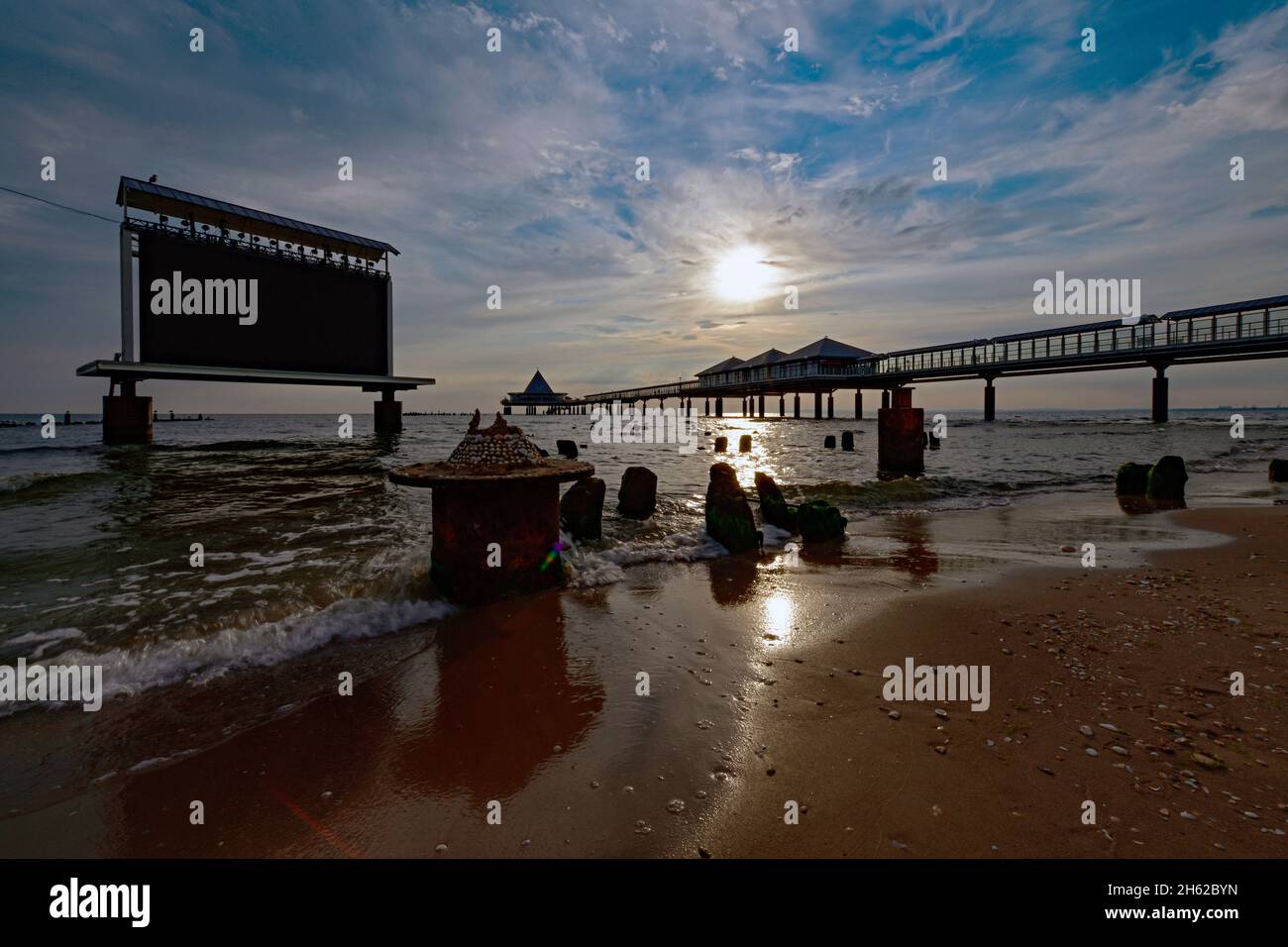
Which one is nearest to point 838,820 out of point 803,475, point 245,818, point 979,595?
point 245,818

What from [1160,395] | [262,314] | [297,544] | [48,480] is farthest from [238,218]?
[1160,395]

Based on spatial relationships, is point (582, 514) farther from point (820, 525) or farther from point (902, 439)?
point (902, 439)

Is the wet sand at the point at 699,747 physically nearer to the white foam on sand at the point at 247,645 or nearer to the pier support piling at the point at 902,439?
the white foam on sand at the point at 247,645

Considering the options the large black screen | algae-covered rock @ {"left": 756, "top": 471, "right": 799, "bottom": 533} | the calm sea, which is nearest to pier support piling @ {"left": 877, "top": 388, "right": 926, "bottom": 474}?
the calm sea

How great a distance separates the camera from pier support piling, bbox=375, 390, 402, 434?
142 feet

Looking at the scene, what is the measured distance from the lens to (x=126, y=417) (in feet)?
95.6

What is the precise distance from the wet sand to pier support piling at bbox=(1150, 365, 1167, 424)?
210ft

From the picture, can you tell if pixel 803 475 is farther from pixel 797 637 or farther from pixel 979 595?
pixel 797 637

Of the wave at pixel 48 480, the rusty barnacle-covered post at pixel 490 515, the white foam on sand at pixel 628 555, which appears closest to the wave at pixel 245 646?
the rusty barnacle-covered post at pixel 490 515

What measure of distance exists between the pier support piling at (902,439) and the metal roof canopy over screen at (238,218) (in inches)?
1500

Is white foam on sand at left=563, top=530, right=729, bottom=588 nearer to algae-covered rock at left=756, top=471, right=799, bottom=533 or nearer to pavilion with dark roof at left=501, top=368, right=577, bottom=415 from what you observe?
algae-covered rock at left=756, top=471, right=799, bottom=533

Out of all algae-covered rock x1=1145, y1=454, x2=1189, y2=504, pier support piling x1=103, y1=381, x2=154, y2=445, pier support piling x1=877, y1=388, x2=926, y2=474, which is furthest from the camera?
pier support piling x1=103, y1=381, x2=154, y2=445
